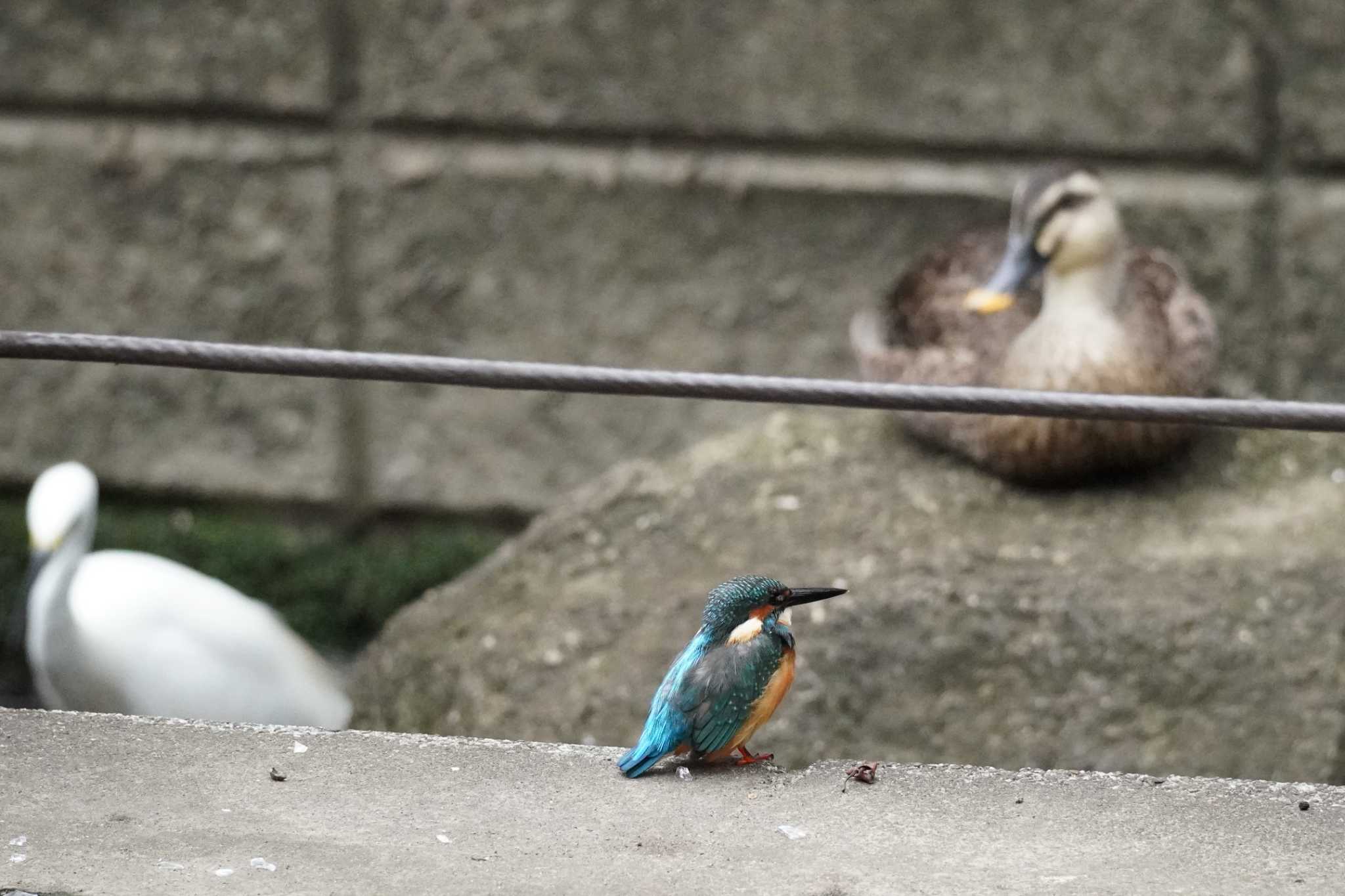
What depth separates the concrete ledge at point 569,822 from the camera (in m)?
1.75

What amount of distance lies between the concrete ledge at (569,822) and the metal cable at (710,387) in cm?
41

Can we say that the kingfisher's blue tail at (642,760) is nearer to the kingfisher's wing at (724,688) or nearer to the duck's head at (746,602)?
the kingfisher's wing at (724,688)

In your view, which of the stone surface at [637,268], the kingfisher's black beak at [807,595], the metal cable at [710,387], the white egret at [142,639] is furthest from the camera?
the stone surface at [637,268]

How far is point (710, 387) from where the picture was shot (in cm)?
194

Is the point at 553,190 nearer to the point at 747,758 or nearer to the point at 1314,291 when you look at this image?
the point at 1314,291

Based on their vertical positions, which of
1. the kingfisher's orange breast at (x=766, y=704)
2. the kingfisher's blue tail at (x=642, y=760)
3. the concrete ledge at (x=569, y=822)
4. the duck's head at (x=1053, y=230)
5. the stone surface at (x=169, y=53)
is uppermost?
the stone surface at (x=169, y=53)

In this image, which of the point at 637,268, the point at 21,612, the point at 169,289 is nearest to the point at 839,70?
the point at 637,268

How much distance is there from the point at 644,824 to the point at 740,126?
112 inches

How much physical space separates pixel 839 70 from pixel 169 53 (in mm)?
1712

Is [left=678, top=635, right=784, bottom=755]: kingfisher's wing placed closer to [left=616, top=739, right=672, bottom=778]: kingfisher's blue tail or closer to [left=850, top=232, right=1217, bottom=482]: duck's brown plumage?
[left=616, top=739, right=672, bottom=778]: kingfisher's blue tail

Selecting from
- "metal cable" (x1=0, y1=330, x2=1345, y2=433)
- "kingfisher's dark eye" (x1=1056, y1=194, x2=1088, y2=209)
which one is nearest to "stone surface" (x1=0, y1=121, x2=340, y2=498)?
"kingfisher's dark eye" (x1=1056, y1=194, x2=1088, y2=209)

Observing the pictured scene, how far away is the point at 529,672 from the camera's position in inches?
132

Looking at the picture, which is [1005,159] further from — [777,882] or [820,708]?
[777,882]

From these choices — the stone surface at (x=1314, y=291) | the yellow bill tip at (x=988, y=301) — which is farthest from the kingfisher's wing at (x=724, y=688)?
the stone surface at (x=1314, y=291)
